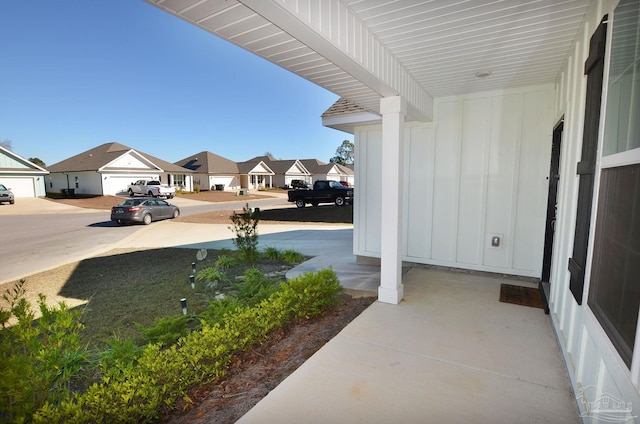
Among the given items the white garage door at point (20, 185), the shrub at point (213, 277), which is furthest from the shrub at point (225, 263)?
the white garage door at point (20, 185)

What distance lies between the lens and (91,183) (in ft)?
97.3

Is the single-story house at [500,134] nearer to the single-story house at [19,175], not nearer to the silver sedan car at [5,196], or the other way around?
the silver sedan car at [5,196]

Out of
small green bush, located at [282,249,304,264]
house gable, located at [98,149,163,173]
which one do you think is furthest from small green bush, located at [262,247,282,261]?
house gable, located at [98,149,163,173]

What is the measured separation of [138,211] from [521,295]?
1506 centimetres

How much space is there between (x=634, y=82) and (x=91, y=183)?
37.5 meters

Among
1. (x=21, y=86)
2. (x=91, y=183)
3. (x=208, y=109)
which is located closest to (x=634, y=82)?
(x=91, y=183)

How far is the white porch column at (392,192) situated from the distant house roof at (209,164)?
123ft

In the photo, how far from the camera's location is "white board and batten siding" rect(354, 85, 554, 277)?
440 centimetres

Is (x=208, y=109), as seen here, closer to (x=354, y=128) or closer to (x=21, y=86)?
(x=21, y=86)

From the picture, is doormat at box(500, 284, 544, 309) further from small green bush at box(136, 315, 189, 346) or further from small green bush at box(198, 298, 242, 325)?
small green bush at box(136, 315, 189, 346)

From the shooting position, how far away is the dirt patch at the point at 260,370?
2.09 metres

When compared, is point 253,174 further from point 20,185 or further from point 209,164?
point 20,185

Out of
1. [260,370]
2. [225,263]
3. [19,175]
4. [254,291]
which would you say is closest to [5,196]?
[19,175]

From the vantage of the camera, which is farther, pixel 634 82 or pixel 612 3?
pixel 612 3
